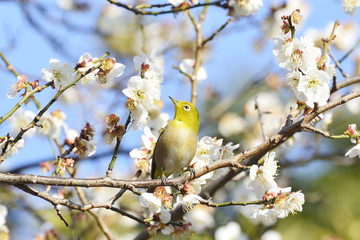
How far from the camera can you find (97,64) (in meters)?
1.93

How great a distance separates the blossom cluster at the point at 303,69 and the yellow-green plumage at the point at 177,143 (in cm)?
81

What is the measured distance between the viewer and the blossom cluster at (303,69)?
1.81 metres

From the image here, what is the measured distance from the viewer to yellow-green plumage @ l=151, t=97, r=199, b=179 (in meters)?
2.62

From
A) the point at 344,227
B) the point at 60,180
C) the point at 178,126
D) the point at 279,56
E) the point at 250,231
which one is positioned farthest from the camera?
the point at 344,227

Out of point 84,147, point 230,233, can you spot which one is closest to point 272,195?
point 84,147

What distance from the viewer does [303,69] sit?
6.06ft

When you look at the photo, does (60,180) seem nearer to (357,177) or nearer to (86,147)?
(86,147)

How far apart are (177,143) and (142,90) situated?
817 mm

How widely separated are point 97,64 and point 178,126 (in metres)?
0.99

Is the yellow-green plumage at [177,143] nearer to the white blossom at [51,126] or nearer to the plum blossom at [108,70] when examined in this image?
the white blossom at [51,126]

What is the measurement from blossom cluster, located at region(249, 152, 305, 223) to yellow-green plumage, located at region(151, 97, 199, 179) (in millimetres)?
578

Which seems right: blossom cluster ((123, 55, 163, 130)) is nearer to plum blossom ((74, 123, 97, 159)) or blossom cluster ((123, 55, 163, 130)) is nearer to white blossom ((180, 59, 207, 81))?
plum blossom ((74, 123, 97, 159))

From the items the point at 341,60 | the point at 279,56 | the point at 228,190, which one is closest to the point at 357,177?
the point at 228,190

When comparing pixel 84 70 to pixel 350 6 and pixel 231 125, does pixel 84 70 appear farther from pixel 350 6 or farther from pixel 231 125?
pixel 231 125
